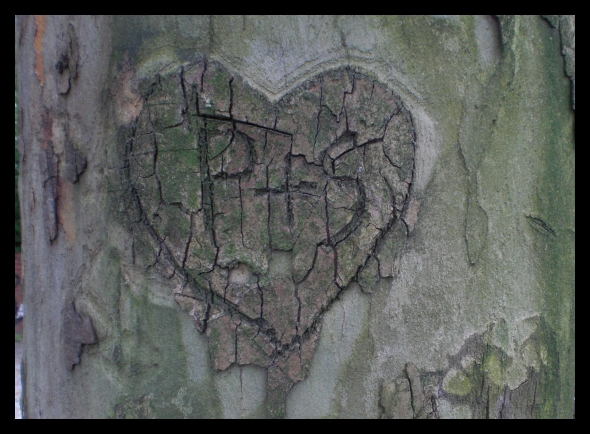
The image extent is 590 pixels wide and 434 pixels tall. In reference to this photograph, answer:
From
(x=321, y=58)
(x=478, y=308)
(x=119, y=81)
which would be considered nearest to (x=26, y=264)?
(x=119, y=81)

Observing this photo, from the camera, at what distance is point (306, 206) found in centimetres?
72

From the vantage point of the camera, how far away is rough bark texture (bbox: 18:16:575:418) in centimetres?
71

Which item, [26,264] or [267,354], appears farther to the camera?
[26,264]

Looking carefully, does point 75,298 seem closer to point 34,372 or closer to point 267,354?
point 34,372

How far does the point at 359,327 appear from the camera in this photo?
73 cm

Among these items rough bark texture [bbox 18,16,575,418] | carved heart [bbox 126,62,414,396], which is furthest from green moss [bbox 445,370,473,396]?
carved heart [bbox 126,62,414,396]

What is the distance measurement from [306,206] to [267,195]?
0.22ft

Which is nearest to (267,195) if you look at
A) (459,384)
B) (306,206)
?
(306,206)

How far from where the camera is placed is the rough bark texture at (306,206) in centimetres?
71

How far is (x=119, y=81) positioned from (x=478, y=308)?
723 millimetres

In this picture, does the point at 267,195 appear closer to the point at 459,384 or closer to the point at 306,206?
the point at 306,206

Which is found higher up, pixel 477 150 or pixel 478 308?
pixel 477 150

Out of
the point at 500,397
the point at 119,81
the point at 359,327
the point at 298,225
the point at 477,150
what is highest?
the point at 119,81

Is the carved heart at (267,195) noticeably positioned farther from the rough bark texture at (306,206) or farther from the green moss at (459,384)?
the green moss at (459,384)
